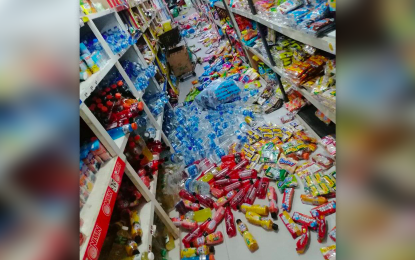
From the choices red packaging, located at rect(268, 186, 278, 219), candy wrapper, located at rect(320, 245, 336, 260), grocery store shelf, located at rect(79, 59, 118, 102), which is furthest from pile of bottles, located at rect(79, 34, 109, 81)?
candy wrapper, located at rect(320, 245, 336, 260)

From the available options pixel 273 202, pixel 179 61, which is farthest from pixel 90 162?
pixel 179 61

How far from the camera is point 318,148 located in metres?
2.59

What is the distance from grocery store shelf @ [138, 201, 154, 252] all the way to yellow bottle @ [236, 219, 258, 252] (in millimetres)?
842

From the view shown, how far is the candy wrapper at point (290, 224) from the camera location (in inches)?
78.0

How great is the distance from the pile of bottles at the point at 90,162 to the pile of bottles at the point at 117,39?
4.15 feet

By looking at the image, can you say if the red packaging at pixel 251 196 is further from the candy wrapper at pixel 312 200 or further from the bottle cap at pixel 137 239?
the bottle cap at pixel 137 239

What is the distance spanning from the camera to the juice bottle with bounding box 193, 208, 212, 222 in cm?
250

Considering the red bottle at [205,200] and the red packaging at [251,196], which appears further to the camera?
the red bottle at [205,200]

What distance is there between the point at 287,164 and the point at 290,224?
2.26ft

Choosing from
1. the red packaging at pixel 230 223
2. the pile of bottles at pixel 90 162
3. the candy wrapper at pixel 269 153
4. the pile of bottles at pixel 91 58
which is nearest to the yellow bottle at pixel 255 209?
the red packaging at pixel 230 223

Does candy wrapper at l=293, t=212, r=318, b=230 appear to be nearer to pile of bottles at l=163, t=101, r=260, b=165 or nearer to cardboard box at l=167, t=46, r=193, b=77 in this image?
pile of bottles at l=163, t=101, r=260, b=165

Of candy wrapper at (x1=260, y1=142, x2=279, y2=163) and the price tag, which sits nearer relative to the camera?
the price tag

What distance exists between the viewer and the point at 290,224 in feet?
6.68
